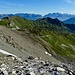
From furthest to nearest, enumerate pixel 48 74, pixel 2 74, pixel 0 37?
pixel 0 37 < pixel 48 74 < pixel 2 74

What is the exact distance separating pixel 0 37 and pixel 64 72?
4765 cm

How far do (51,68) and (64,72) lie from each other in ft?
8.07

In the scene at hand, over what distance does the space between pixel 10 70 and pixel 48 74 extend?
207 inches

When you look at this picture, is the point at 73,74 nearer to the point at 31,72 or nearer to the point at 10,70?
the point at 31,72

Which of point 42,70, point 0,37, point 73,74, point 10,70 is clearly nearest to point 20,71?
point 10,70

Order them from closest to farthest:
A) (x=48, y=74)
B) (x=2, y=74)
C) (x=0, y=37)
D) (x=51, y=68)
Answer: (x=2, y=74) → (x=48, y=74) → (x=51, y=68) → (x=0, y=37)

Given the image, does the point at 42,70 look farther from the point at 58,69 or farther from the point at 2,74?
the point at 2,74

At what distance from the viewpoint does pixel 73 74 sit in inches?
1078

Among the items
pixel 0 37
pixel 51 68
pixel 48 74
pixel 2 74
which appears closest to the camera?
pixel 2 74

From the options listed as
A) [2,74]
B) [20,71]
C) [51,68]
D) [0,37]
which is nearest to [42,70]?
[51,68]

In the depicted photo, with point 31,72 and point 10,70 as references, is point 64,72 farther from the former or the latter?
point 10,70

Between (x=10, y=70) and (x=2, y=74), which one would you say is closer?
(x=2, y=74)

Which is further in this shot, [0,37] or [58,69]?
[0,37]

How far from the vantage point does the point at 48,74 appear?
2705 cm
